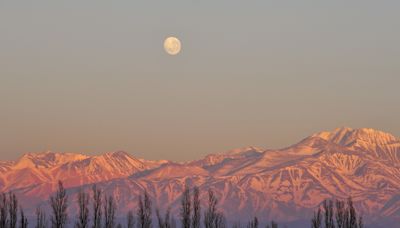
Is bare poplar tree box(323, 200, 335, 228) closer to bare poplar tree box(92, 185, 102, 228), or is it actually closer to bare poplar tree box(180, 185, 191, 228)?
bare poplar tree box(180, 185, 191, 228)

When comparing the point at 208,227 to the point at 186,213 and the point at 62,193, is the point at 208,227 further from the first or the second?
the point at 62,193

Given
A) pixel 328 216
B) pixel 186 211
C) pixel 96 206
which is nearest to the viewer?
pixel 96 206

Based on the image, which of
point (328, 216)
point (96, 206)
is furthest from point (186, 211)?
point (328, 216)

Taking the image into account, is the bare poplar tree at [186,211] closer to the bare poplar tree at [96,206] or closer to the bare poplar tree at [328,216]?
the bare poplar tree at [96,206]

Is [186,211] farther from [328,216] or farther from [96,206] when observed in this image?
[328,216]

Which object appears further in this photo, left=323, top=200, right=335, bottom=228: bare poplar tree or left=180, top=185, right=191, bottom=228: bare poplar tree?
left=180, top=185, right=191, bottom=228: bare poplar tree

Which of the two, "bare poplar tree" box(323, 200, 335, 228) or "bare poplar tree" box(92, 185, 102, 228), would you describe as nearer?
"bare poplar tree" box(92, 185, 102, 228)

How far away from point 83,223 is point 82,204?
24.4 ft

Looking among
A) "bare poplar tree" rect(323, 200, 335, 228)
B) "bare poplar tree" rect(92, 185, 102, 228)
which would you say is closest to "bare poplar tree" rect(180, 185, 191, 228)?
"bare poplar tree" rect(92, 185, 102, 228)

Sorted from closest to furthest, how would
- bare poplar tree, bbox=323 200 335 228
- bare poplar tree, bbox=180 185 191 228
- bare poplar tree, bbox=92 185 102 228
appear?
bare poplar tree, bbox=92 185 102 228 < bare poplar tree, bbox=323 200 335 228 < bare poplar tree, bbox=180 185 191 228

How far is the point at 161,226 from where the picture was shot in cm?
11762

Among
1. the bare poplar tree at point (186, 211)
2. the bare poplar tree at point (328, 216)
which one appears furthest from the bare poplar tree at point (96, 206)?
the bare poplar tree at point (328, 216)

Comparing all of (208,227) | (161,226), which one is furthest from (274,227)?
(161,226)

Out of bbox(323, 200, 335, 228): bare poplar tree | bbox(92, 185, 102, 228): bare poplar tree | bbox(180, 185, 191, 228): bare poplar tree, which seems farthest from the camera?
bbox(180, 185, 191, 228): bare poplar tree
